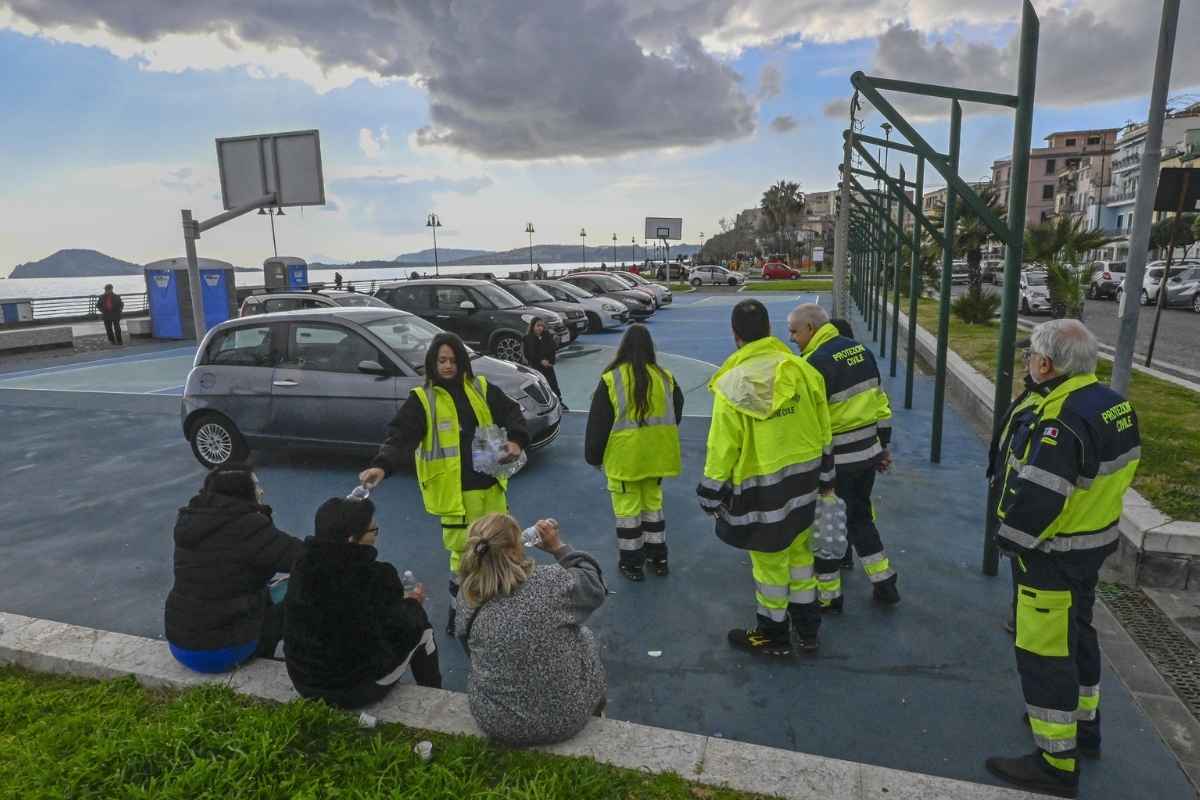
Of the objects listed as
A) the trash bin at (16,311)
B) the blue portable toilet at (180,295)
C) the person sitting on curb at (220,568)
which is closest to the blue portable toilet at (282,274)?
the blue portable toilet at (180,295)

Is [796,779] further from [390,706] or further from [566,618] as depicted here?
[390,706]

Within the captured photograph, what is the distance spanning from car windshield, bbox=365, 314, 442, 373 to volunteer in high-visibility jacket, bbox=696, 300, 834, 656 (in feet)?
13.6

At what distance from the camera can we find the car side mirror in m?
7.18

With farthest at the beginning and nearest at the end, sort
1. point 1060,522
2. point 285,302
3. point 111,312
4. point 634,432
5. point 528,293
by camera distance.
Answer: point 111,312, point 528,293, point 285,302, point 634,432, point 1060,522

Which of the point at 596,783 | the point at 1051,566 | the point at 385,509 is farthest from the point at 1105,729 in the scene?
the point at 385,509

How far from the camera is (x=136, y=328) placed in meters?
20.9

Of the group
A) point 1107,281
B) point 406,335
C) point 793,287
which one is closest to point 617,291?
point 406,335

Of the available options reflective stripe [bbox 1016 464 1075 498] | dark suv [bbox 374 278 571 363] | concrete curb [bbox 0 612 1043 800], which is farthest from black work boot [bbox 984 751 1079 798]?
dark suv [bbox 374 278 571 363]

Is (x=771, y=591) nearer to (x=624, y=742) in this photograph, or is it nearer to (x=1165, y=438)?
(x=624, y=742)

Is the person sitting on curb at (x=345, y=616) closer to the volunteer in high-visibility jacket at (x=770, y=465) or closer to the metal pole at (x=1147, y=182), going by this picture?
the volunteer in high-visibility jacket at (x=770, y=465)

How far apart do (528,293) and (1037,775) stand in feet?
Answer: 53.1

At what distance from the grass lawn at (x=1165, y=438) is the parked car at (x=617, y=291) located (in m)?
11.7

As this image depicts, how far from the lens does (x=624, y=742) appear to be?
2893 millimetres

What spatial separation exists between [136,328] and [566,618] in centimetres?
2238
